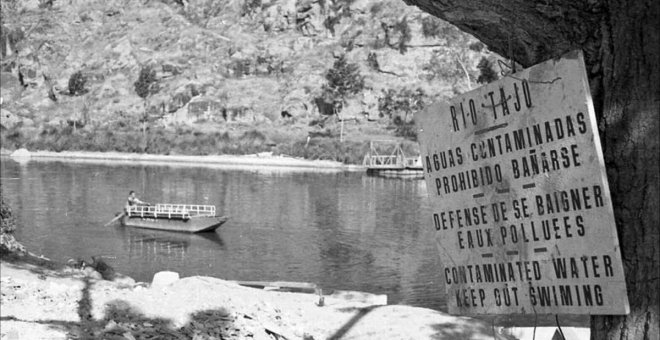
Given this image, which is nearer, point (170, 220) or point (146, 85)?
point (170, 220)

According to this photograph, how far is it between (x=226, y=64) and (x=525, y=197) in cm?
9243

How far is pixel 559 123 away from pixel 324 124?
77.1 metres

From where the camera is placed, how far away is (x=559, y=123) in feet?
8.27

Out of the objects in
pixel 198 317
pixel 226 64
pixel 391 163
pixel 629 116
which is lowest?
pixel 198 317

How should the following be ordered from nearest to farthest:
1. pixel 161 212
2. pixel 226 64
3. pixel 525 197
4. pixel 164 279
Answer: pixel 525 197, pixel 164 279, pixel 161 212, pixel 226 64

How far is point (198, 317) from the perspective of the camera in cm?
807

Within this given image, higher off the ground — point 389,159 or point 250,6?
point 250,6

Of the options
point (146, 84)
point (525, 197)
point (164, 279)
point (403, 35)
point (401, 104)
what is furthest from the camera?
point (403, 35)

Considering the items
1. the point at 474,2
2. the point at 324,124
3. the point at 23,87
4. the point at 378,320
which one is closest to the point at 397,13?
the point at 324,124

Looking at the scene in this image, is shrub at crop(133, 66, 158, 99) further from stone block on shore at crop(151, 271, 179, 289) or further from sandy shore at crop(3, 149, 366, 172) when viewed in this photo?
stone block on shore at crop(151, 271, 179, 289)

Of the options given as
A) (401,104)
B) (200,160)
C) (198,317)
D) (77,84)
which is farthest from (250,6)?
(198,317)

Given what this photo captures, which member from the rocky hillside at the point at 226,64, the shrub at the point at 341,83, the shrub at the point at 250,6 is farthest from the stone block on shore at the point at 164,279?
the shrub at the point at 250,6

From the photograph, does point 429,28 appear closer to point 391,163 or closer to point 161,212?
point 391,163

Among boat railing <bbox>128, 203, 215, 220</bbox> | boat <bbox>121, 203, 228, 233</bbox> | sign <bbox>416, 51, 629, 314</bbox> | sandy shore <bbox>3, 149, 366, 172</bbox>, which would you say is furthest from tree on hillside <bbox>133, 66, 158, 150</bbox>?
sign <bbox>416, 51, 629, 314</bbox>
